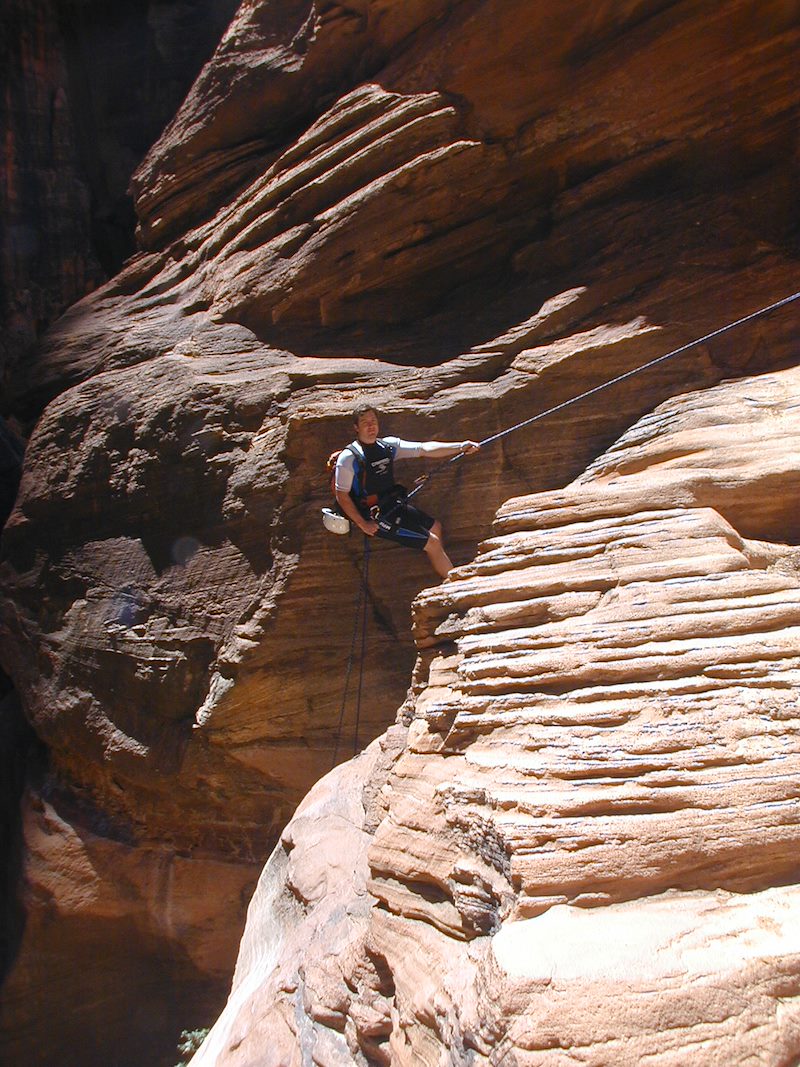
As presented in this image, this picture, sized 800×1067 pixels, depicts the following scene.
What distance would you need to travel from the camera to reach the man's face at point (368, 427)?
6.26m

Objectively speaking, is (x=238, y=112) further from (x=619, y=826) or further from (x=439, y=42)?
(x=619, y=826)

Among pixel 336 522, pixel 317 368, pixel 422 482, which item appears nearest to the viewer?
pixel 336 522

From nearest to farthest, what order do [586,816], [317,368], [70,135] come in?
[586,816], [317,368], [70,135]

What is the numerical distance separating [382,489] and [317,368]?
1.81 m

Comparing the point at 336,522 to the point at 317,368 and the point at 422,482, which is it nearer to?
the point at 422,482

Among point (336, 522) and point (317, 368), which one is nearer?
point (336, 522)

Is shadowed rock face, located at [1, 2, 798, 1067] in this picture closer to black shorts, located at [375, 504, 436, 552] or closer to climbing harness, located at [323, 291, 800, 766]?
climbing harness, located at [323, 291, 800, 766]

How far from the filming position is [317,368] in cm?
766

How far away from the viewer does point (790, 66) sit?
688 cm

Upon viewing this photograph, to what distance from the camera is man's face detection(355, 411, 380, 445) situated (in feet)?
20.5

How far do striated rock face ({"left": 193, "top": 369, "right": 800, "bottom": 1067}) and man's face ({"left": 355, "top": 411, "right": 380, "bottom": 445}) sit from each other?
5.15ft

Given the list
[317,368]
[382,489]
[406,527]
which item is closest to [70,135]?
[317,368]

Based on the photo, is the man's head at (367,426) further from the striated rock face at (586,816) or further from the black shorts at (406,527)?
the striated rock face at (586,816)

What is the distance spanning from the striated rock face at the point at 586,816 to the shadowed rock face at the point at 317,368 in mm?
1451
